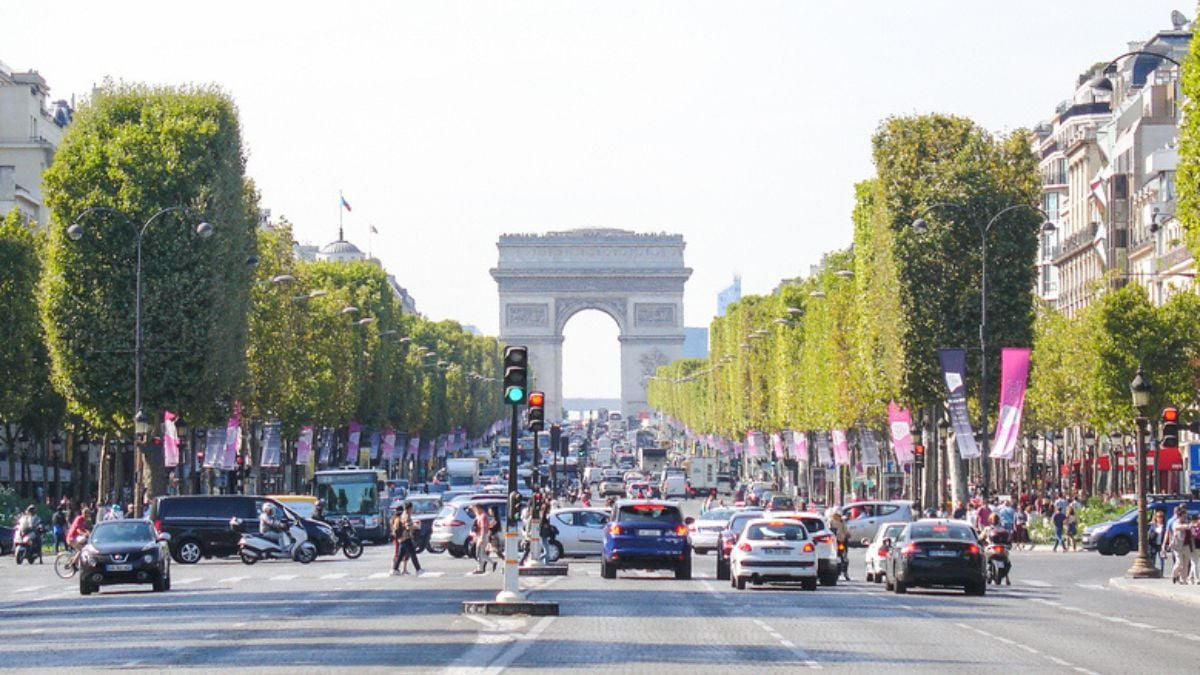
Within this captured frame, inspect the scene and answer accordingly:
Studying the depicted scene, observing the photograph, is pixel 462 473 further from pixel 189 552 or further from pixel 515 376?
pixel 515 376

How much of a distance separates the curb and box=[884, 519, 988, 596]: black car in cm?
397

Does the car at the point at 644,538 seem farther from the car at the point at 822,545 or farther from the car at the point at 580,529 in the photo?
the car at the point at 580,529

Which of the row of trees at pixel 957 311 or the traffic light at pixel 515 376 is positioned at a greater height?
the row of trees at pixel 957 311

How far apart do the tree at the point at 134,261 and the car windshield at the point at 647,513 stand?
2493 centimetres

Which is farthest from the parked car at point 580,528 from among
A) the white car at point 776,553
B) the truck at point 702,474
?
the truck at point 702,474

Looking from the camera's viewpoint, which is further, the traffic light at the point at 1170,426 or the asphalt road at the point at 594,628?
the traffic light at the point at 1170,426

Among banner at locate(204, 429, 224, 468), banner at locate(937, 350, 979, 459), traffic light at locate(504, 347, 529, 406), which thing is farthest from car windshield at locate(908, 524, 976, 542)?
banner at locate(204, 429, 224, 468)

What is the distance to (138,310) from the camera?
66.9 meters

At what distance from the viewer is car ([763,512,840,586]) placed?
4844 cm

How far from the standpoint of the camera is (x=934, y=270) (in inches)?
3022

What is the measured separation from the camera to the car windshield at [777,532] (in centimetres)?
4572

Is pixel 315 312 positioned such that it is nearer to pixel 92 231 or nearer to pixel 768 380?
pixel 92 231

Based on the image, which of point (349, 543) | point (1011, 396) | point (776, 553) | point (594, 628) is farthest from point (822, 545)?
point (349, 543)

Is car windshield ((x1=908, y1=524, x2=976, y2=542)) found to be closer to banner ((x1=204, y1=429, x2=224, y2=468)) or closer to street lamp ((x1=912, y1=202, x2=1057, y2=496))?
street lamp ((x1=912, y1=202, x2=1057, y2=496))
